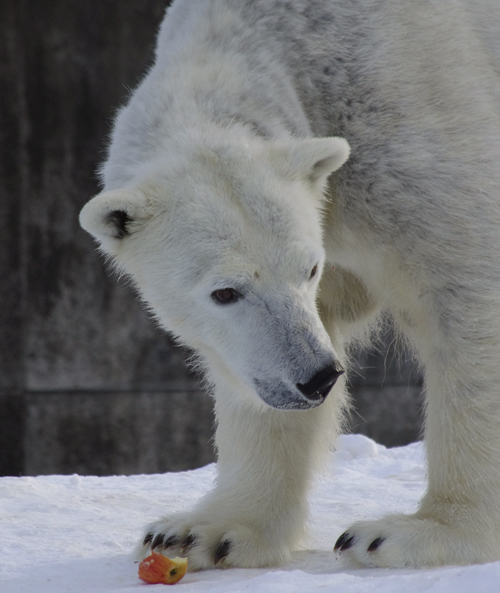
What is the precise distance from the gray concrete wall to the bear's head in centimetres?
463

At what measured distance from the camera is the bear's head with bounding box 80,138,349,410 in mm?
2223

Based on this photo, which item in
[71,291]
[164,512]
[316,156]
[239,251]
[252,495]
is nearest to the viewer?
[239,251]

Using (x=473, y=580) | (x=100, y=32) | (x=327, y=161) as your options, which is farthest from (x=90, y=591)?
(x=100, y=32)

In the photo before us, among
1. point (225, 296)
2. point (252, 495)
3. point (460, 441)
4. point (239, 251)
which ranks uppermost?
point (239, 251)

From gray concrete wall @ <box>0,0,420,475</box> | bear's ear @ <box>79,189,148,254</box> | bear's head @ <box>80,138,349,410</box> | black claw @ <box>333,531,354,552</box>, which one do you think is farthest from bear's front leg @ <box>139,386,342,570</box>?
gray concrete wall @ <box>0,0,420,475</box>

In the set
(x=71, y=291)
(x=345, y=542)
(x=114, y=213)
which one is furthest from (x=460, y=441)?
(x=71, y=291)

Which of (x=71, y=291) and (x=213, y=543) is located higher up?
(x=213, y=543)

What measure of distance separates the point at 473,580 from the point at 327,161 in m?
1.26

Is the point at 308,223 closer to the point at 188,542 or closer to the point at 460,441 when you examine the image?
the point at 460,441

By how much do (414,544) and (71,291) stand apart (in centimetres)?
524

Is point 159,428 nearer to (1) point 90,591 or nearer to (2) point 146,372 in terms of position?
(2) point 146,372

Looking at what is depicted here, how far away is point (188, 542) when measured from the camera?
2.53 metres

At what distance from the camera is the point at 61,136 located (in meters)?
7.02

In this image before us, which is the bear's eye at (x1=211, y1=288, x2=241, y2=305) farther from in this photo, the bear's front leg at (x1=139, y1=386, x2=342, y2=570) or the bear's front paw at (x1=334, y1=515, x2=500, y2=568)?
the bear's front paw at (x1=334, y1=515, x2=500, y2=568)
